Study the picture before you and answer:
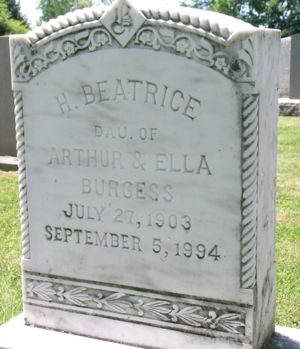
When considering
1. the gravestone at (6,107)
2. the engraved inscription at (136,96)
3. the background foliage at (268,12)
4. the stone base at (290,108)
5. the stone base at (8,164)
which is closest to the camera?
the engraved inscription at (136,96)

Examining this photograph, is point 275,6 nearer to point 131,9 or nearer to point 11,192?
point 11,192

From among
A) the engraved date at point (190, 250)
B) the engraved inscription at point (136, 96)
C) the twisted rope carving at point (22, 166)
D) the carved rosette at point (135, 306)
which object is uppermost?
the engraved inscription at point (136, 96)

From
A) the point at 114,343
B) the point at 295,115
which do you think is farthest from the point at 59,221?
the point at 295,115

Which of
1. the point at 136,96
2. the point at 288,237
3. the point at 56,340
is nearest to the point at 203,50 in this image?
the point at 136,96

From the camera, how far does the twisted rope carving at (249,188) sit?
2375 mm

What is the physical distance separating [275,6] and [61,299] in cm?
3721

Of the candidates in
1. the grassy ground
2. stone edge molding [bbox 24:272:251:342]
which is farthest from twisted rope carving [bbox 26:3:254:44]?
the grassy ground

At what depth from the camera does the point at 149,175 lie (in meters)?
2.60

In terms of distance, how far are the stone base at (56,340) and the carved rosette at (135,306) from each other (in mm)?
121

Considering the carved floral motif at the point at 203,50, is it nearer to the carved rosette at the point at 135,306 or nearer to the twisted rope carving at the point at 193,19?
the twisted rope carving at the point at 193,19

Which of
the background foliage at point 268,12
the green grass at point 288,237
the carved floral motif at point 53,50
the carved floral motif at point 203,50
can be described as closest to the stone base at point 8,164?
the green grass at point 288,237

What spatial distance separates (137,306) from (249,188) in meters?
0.72

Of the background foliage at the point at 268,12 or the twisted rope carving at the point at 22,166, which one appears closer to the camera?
the twisted rope carving at the point at 22,166

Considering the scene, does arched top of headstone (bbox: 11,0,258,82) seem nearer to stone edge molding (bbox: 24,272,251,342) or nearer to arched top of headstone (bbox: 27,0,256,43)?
arched top of headstone (bbox: 27,0,256,43)
